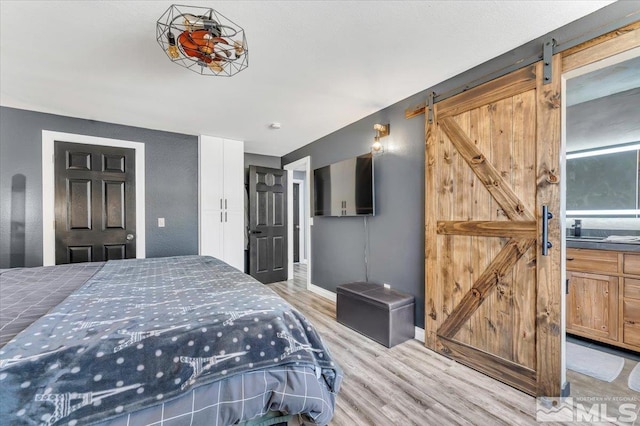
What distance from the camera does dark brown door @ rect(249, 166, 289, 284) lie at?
180 inches

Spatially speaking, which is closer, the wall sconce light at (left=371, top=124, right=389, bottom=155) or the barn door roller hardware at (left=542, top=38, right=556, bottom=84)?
the barn door roller hardware at (left=542, top=38, right=556, bottom=84)

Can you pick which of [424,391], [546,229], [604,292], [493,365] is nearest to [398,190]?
[546,229]

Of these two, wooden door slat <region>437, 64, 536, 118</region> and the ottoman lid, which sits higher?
wooden door slat <region>437, 64, 536, 118</region>

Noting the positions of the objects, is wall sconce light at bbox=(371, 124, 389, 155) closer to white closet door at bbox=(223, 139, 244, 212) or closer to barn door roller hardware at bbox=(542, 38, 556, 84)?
barn door roller hardware at bbox=(542, 38, 556, 84)

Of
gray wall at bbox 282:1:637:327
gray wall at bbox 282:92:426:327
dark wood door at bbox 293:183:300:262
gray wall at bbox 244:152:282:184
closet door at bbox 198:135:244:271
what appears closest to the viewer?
gray wall at bbox 282:1:637:327

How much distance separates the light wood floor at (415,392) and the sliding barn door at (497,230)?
6.0 inches

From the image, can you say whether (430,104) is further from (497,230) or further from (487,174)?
(497,230)

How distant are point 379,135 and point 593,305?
8.16 ft

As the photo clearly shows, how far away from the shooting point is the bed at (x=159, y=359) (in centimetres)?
85

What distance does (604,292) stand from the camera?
2.29 meters

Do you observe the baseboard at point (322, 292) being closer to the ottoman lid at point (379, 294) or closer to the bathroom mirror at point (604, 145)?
the ottoman lid at point (379, 294)

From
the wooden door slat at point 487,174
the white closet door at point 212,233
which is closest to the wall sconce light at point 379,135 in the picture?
the wooden door slat at point 487,174

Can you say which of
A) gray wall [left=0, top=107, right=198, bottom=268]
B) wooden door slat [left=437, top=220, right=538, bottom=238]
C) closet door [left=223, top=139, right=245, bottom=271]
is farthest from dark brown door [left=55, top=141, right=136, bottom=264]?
wooden door slat [left=437, top=220, right=538, bottom=238]

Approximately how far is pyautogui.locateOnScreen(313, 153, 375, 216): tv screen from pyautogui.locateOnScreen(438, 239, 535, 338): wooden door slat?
1.27 metres
